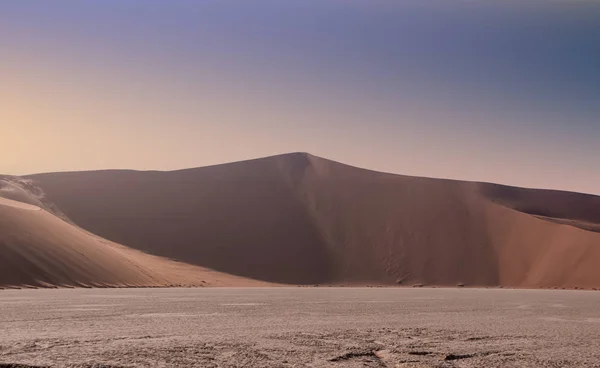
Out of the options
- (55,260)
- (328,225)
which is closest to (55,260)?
(55,260)

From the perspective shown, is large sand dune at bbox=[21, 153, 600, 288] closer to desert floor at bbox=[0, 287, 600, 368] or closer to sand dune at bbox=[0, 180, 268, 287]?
sand dune at bbox=[0, 180, 268, 287]

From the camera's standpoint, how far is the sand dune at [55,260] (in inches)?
1377

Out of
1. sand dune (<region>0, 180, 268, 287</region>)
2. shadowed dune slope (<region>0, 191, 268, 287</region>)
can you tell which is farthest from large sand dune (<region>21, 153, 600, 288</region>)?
sand dune (<region>0, 180, 268, 287</region>)

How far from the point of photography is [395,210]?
2891 inches

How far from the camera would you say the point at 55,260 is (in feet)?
122

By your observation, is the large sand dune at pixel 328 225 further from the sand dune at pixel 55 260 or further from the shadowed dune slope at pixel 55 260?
the sand dune at pixel 55 260

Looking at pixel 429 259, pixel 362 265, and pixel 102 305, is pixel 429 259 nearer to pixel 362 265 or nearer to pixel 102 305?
pixel 362 265

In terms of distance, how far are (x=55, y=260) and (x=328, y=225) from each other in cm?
3934

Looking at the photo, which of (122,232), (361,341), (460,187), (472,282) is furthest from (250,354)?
(460,187)

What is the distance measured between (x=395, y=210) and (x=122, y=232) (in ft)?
99.5

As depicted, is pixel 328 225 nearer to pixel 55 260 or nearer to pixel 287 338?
pixel 55 260

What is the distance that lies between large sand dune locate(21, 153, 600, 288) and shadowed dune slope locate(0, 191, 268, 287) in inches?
702

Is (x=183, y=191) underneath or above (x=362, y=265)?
above

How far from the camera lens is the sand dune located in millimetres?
34969
